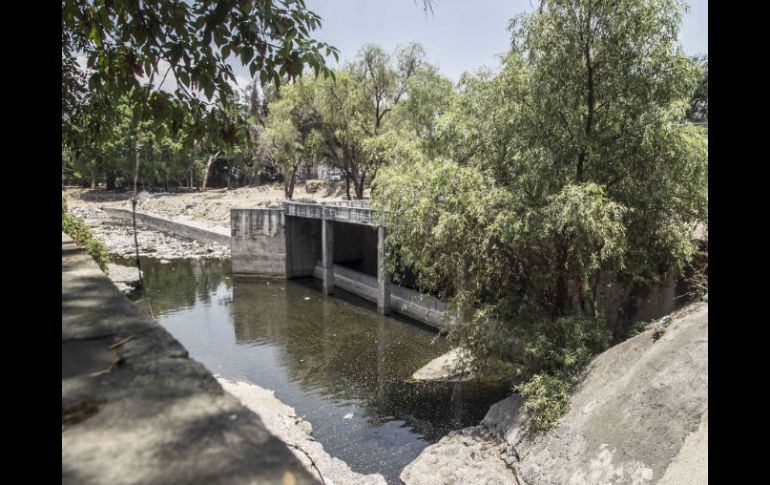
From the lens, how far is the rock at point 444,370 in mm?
13992

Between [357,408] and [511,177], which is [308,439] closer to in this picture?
[357,408]

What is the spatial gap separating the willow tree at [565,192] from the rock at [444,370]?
2396 mm

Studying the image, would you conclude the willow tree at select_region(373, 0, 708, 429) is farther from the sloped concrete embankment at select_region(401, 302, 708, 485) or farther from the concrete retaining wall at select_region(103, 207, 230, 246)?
the concrete retaining wall at select_region(103, 207, 230, 246)

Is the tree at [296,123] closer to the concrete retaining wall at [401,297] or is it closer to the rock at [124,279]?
the concrete retaining wall at [401,297]

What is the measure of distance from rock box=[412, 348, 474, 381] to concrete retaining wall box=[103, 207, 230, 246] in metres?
24.8

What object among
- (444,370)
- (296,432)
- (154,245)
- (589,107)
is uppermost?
(589,107)

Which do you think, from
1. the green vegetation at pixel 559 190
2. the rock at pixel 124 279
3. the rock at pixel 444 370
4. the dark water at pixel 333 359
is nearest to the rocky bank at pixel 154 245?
the dark water at pixel 333 359

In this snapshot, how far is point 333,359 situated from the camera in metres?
16.2

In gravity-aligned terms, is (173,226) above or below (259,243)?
above

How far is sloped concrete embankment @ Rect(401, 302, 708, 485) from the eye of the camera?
23.5 feet

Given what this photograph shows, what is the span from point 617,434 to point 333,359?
10.00 metres

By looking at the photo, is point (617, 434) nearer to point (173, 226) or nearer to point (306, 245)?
point (306, 245)

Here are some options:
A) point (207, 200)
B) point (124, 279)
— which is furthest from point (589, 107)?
point (207, 200)
